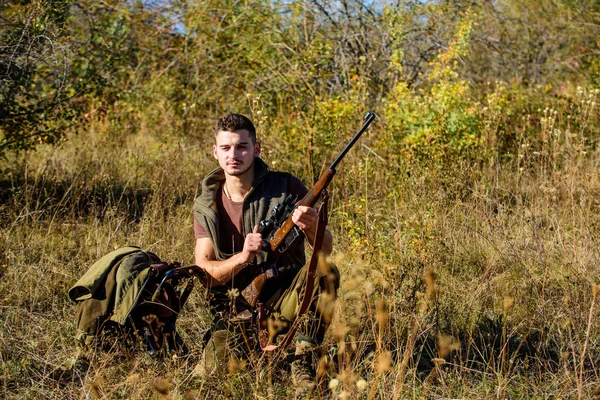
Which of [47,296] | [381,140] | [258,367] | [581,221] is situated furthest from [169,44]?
[258,367]

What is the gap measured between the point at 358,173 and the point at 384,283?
2.42 m

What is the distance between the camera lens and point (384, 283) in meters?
3.28

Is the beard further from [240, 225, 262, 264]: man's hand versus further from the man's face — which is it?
[240, 225, 262, 264]: man's hand

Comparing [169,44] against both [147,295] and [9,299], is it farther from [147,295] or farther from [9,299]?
[147,295]

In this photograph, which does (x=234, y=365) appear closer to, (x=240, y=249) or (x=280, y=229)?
(x=280, y=229)

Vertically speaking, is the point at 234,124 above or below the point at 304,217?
above

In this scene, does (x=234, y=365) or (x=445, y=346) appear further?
(x=234, y=365)

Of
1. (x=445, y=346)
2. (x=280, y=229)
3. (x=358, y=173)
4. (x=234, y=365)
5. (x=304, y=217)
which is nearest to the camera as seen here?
(x=445, y=346)

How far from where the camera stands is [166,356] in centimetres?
352

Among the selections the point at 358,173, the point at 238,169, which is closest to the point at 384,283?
the point at 238,169

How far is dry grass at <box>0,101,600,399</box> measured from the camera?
319cm

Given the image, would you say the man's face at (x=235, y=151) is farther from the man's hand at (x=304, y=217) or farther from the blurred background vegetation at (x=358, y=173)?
the blurred background vegetation at (x=358, y=173)

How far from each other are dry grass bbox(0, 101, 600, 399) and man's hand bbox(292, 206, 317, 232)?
12.2 inches

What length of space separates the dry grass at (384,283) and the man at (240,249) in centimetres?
16
